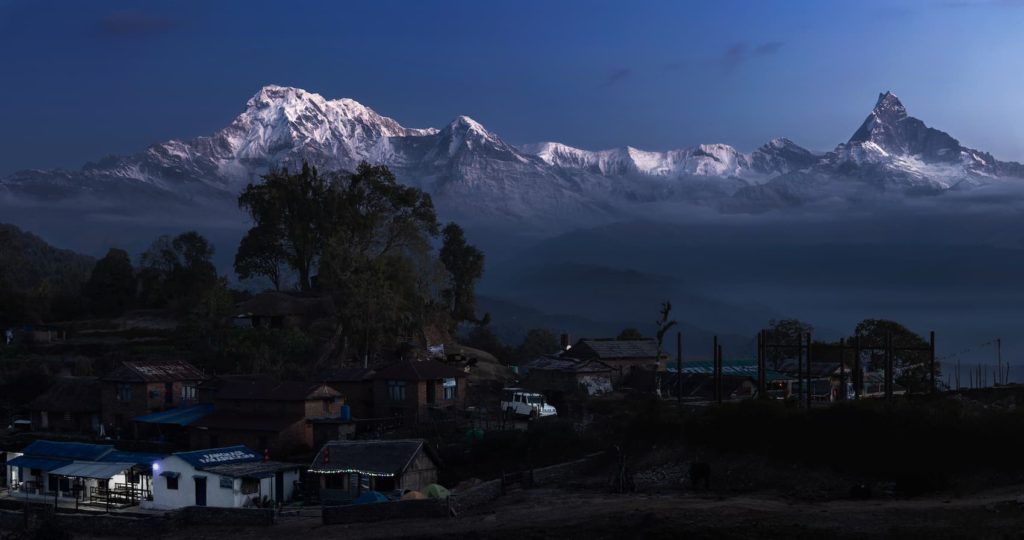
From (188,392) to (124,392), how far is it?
4095mm

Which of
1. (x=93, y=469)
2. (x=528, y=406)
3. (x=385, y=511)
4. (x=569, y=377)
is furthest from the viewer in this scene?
(x=569, y=377)

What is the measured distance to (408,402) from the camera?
6606 centimetres

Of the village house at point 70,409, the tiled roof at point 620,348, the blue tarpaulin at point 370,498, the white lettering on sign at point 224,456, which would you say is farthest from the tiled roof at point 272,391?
the tiled roof at point 620,348

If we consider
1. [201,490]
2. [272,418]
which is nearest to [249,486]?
[201,490]

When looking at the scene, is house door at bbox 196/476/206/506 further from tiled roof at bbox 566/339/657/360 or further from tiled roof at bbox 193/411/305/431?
tiled roof at bbox 566/339/657/360

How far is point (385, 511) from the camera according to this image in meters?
44.4

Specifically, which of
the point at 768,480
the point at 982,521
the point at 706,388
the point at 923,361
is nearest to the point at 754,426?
the point at 768,480

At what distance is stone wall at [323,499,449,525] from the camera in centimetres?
4416

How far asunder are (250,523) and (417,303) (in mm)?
41557

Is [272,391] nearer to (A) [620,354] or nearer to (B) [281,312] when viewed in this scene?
(A) [620,354]

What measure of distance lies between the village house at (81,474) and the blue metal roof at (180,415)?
5347 millimetres

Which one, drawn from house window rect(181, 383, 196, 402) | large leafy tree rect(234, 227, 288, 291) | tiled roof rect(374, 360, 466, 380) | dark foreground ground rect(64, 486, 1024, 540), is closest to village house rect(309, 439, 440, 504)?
dark foreground ground rect(64, 486, 1024, 540)

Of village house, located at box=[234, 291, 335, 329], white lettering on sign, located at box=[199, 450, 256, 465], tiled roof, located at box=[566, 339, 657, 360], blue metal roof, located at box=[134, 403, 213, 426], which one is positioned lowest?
white lettering on sign, located at box=[199, 450, 256, 465]

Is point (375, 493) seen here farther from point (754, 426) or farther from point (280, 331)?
point (280, 331)
